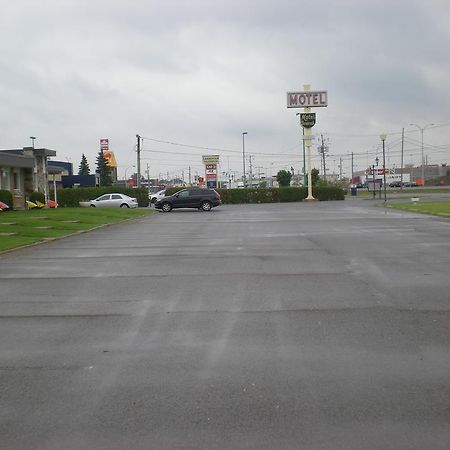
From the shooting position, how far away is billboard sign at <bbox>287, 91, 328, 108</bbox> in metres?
57.7

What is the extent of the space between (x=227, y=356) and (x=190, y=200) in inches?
1391

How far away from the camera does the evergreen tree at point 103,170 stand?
319 feet

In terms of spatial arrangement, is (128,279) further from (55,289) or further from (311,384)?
(311,384)

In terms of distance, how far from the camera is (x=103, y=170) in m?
102

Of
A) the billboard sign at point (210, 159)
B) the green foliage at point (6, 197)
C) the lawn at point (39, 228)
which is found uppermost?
the billboard sign at point (210, 159)

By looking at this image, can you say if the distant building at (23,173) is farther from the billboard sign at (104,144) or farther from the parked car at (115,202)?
the billboard sign at (104,144)

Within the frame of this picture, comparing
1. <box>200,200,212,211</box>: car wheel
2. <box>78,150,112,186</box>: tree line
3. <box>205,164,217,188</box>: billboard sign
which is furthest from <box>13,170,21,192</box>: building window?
<box>78,150,112,186</box>: tree line

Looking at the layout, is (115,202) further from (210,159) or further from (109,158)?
(109,158)

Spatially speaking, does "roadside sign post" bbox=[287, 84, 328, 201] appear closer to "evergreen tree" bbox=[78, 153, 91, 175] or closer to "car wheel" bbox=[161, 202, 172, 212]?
"car wheel" bbox=[161, 202, 172, 212]

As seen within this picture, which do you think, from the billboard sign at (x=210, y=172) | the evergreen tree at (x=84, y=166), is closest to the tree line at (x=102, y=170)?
the evergreen tree at (x=84, y=166)

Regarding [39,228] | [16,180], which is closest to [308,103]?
[16,180]

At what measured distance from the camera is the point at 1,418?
14.2 ft

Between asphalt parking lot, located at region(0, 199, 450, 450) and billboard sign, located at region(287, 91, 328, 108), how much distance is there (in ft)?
156

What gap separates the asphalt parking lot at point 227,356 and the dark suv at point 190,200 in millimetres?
28607
